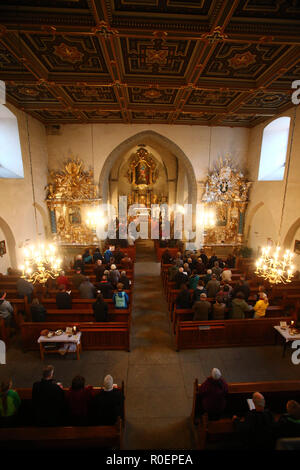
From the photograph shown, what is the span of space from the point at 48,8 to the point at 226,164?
10.4 metres

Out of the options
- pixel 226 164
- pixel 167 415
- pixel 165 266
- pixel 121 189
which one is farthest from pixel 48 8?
pixel 121 189

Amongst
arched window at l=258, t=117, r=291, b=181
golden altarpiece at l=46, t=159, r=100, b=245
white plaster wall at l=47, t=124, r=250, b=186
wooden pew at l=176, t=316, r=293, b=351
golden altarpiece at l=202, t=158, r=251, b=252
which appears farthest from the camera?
golden altarpiece at l=202, t=158, r=251, b=252

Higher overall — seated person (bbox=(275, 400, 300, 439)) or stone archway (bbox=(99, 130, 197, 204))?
stone archway (bbox=(99, 130, 197, 204))

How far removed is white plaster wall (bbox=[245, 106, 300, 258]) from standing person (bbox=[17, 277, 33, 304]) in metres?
9.97

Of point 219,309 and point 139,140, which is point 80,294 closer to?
point 219,309

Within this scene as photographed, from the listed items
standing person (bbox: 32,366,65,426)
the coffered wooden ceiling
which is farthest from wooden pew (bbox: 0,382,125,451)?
the coffered wooden ceiling

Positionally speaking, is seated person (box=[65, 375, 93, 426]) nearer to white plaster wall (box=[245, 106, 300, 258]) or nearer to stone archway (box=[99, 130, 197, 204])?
white plaster wall (box=[245, 106, 300, 258])

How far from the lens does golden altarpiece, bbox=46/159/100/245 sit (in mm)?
12633

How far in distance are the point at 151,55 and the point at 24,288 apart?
7.58 meters

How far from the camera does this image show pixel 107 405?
3.56m

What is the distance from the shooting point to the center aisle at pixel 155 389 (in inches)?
158

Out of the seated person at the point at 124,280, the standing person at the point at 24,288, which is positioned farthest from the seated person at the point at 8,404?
the seated person at the point at 124,280

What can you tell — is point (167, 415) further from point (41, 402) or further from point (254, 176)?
point (254, 176)

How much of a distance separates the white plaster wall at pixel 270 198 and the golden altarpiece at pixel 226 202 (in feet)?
1.43
